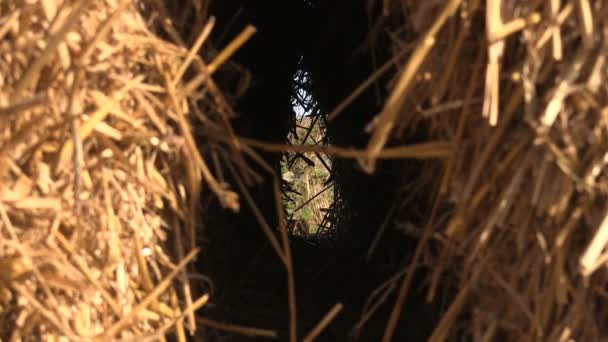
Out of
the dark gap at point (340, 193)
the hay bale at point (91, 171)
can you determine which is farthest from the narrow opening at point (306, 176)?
the hay bale at point (91, 171)

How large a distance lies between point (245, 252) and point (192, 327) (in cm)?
57

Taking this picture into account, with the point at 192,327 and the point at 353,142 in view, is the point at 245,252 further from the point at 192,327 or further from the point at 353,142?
the point at 192,327

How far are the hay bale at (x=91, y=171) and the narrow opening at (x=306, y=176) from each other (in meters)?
0.55

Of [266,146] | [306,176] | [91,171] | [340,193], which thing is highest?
[306,176]

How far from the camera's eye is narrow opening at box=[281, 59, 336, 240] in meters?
1.83

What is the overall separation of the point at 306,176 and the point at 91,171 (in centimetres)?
213

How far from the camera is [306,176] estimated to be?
295 cm

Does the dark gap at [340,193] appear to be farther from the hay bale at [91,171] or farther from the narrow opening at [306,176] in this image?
the hay bale at [91,171]

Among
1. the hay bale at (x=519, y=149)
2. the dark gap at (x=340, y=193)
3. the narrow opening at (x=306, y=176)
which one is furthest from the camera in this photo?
the narrow opening at (x=306, y=176)

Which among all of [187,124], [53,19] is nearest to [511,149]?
[187,124]

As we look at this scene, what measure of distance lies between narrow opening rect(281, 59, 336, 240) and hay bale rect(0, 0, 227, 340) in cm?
55

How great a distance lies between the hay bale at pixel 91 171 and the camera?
30.2 inches

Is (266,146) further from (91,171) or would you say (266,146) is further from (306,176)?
(306,176)

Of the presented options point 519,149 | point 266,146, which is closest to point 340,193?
point 266,146
